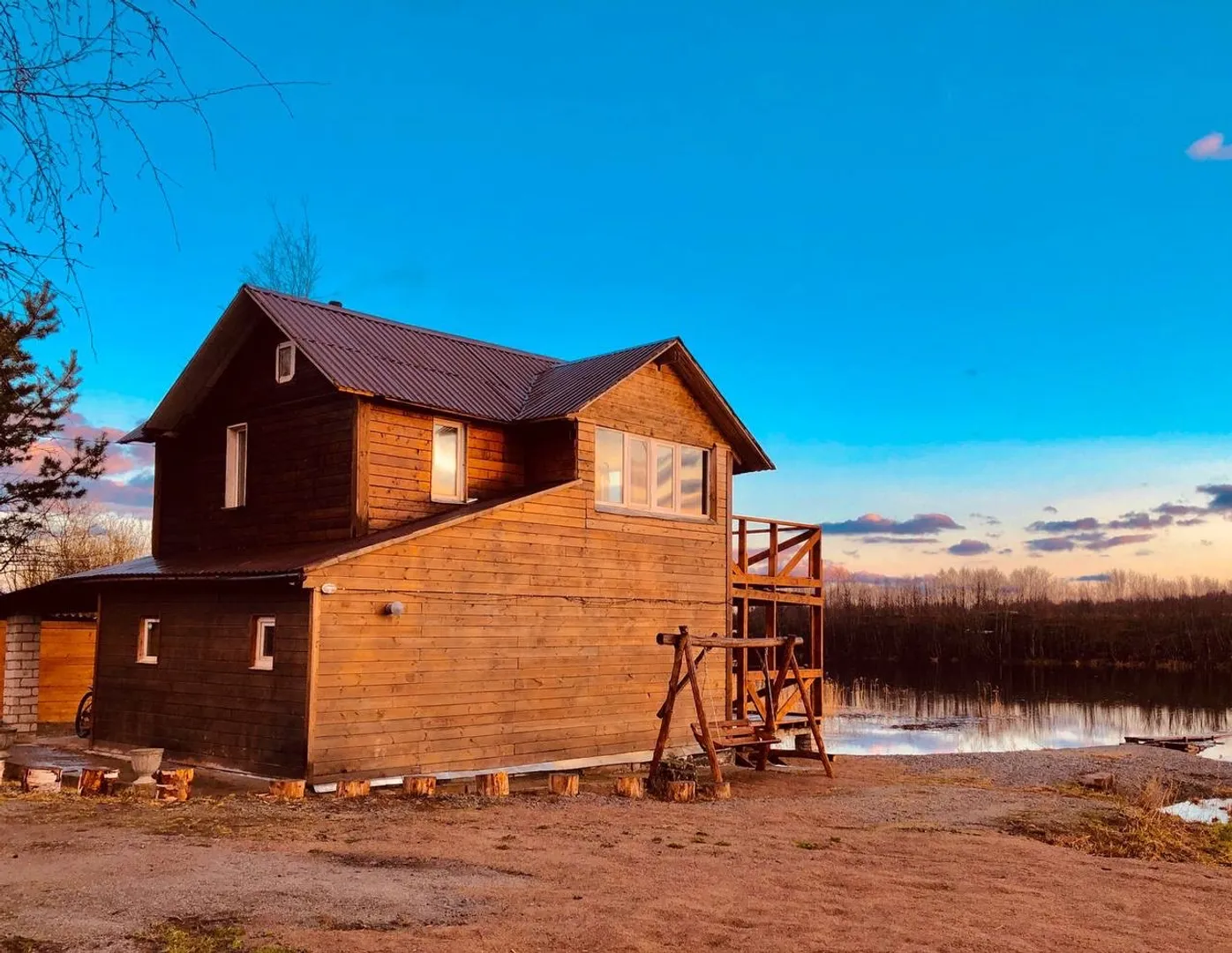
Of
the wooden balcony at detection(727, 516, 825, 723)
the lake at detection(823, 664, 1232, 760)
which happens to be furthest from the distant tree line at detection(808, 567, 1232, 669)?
the wooden balcony at detection(727, 516, 825, 723)

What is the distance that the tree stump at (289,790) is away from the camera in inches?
526

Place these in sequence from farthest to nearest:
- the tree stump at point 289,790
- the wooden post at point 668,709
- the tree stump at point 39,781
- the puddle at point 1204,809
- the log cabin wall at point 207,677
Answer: the puddle at point 1204,809 → the wooden post at point 668,709 → the log cabin wall at point 207,677 → the tree stump at point 289,790 → the tree stump at point 39,781

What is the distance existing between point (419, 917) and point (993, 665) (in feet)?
158

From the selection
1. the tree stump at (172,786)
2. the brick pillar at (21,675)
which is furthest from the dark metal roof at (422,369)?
the tree stump at (172,786)

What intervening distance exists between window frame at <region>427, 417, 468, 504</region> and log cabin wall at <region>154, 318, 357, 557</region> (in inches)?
61.2

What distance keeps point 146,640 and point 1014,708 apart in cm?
2748

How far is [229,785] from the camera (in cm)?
1470

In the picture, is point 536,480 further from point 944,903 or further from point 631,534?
point 944,903

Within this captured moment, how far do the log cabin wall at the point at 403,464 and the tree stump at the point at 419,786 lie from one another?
417 cm

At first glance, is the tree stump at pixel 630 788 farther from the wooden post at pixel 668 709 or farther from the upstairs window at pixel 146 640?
the upstairs window at pixel 146 640

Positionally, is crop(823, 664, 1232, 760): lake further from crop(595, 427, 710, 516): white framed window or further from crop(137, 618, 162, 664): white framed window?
crop(137, 618, 162, 664): white framed window

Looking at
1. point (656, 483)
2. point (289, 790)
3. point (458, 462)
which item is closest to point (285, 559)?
point (289, 790)

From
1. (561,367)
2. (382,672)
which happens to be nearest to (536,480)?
(561,367)

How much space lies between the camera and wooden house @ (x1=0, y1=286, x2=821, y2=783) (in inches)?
591
